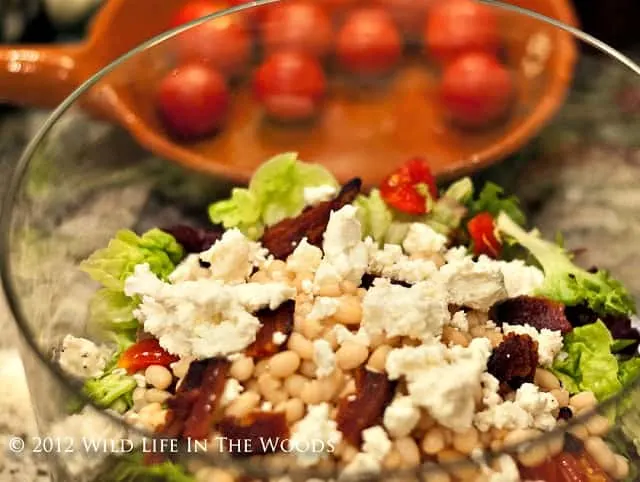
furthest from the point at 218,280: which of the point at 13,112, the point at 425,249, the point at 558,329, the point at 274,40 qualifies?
the point at 13,112

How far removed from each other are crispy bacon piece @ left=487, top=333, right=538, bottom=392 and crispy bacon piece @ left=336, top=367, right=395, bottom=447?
4.1 inches

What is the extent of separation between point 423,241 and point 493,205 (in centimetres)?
18

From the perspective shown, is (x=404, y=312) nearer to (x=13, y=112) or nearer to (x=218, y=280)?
(x=218, y=280)

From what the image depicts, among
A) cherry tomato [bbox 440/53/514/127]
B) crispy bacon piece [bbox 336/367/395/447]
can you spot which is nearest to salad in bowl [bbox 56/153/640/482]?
crispy bacon piece [bbox 336/367/395/447]

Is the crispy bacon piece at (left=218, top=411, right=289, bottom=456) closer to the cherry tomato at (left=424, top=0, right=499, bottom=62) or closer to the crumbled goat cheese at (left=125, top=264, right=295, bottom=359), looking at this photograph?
the crumbled goat cheese at (left=125, top=264, right=295, bottom=359)

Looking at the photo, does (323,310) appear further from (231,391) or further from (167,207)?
(167,207)

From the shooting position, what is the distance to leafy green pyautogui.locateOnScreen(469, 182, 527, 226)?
1116 mm

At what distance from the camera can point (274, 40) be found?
1.24 meters

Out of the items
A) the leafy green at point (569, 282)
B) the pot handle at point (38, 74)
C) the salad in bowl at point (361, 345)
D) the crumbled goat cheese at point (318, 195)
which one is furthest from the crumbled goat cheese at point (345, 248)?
the pot handle at point (38, 74)

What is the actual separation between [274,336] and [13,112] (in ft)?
2.98

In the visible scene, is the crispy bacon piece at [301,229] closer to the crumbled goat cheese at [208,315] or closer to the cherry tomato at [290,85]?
the crumbled goat cheese at [208,315]

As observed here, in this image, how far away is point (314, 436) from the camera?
743 millimetres

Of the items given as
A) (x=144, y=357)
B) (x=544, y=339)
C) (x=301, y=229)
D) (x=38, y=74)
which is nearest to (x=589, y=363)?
(x=544, y=339)

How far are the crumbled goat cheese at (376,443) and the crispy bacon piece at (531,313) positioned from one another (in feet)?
0.71
